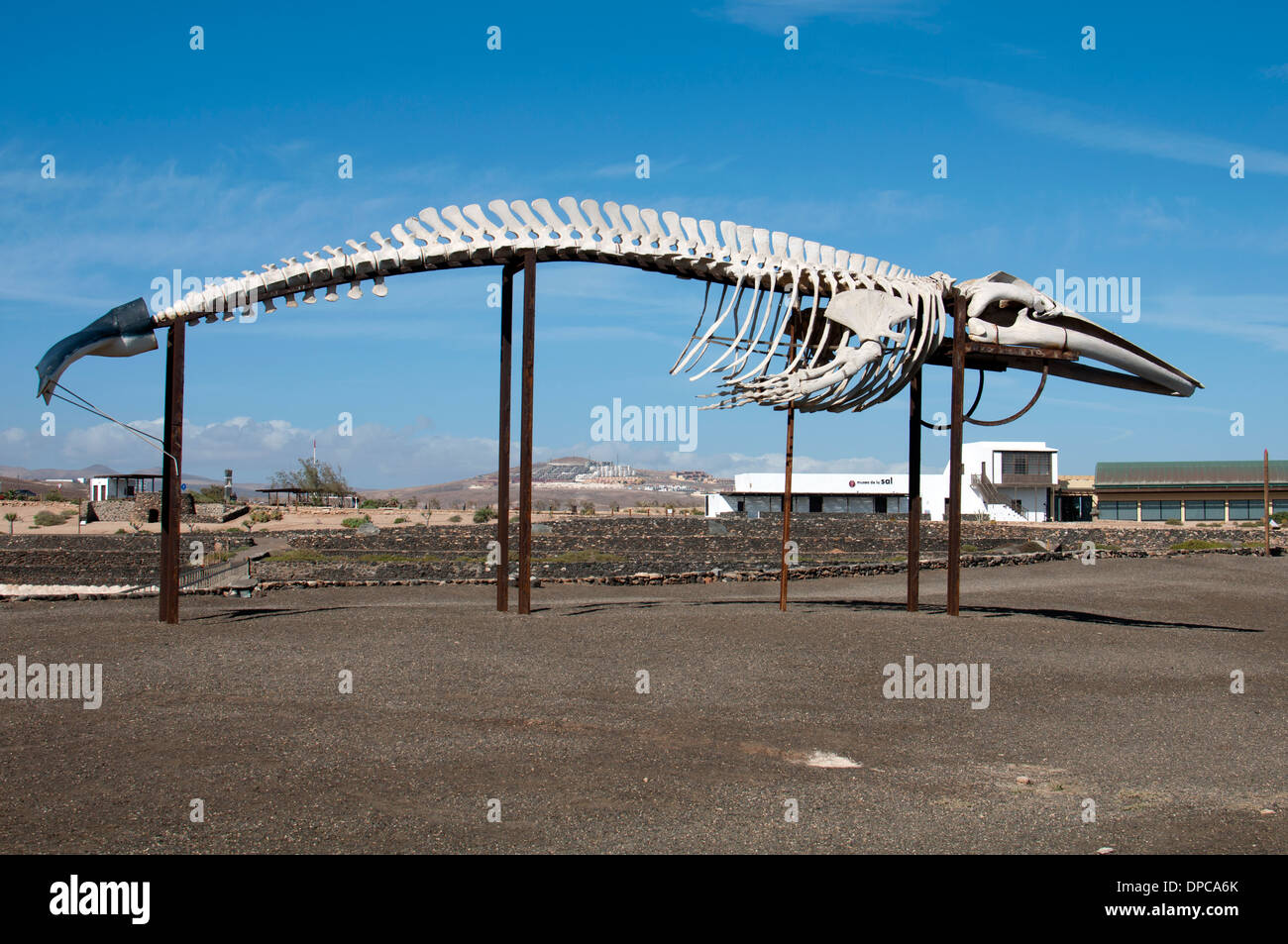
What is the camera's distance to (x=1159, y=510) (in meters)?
66.4

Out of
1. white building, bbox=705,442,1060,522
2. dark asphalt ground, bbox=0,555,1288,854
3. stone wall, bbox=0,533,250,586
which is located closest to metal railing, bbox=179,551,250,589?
stone wall, bbox=0,533,250,586

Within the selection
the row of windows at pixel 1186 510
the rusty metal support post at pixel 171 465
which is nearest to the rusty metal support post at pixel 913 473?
the rusty metal support post at pixel 171 465

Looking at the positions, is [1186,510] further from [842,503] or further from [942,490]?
[842,503]

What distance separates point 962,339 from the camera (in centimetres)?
1591

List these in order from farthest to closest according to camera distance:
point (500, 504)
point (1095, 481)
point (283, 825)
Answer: point (1095, 481) < point (500, 504) < point (283, 825)

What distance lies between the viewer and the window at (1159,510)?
65.8m

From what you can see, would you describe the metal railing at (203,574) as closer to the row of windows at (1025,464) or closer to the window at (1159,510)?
the row of windows at (1025,464)

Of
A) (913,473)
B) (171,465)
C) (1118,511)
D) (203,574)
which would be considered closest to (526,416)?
(171,465)

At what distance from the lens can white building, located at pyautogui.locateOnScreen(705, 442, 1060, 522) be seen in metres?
66.7

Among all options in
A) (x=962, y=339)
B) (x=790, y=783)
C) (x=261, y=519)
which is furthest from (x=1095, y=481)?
(x=790, y=783)

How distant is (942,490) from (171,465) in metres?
60.1
